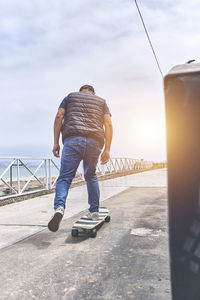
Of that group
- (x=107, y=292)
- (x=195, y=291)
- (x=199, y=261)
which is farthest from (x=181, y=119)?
(x=107, y=292)

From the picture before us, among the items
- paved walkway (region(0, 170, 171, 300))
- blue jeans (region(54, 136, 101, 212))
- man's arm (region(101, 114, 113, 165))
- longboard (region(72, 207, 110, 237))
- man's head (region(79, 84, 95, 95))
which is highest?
man's head (region(79, 84, 95, 95))

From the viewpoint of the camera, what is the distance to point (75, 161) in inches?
108

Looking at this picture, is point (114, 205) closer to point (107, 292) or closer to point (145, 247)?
point (145, 247)

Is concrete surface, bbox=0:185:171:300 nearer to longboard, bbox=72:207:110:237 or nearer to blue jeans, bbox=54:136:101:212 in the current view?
longboard, bbox=72:207:110:237

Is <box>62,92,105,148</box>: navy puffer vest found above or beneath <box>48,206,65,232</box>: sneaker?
above

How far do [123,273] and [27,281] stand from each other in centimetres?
58

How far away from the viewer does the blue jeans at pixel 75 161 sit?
2686mm

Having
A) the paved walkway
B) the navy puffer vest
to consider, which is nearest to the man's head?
the navy puffer vest

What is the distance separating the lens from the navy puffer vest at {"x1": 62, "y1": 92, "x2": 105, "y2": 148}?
2736 mm

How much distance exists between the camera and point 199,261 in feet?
2.90

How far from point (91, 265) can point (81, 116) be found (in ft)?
4.66

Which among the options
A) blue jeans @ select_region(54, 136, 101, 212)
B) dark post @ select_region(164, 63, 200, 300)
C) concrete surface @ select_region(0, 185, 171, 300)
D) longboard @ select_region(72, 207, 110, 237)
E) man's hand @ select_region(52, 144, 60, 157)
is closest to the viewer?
dark post @ select_region(164, 63, 200, 300)

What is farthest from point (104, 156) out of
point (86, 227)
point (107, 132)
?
point (86, 227)

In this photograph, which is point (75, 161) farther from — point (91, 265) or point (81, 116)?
point (91, 265)
